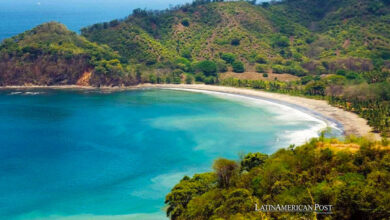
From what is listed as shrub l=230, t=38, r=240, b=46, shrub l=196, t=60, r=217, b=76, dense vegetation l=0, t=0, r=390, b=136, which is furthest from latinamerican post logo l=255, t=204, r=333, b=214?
shrub l=230, t=38, r=240, b=46

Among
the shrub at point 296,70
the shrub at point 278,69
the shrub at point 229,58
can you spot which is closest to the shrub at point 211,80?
the shrub at point 229,58

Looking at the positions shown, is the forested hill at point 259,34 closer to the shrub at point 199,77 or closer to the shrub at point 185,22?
the shrub at point 185,22

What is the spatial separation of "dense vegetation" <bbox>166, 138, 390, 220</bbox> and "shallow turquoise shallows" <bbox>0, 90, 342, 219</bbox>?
7.06m

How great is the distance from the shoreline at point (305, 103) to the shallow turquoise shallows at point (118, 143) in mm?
2463

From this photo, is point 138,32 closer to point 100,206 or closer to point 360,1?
point 360,1

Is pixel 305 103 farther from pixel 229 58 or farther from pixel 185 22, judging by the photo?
pixel 185 22

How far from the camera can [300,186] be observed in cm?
2770

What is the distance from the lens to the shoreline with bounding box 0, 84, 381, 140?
56594mm

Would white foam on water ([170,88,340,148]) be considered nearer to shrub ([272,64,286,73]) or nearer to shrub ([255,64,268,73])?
shrub ([255,64,268,73])

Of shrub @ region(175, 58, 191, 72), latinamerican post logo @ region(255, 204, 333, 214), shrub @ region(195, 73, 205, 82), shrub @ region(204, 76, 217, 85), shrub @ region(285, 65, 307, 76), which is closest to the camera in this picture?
latinamerican post logo @ region(255, 204, 333, 214)

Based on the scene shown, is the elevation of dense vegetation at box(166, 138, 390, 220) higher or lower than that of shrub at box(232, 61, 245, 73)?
lower

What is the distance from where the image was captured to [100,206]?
3872cm

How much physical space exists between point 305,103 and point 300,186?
4533 cm

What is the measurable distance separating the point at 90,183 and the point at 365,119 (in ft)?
121
